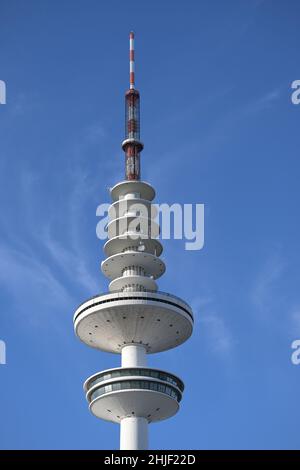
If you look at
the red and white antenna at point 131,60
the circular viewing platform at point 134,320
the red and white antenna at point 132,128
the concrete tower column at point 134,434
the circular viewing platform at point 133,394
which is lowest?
the concrete tower column at point 134,434

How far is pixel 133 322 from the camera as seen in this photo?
9731 centimetres

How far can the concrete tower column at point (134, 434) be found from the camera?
90.4 metres

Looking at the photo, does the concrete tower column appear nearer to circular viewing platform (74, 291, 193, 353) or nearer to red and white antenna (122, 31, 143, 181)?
circular viewing platform (74, 291, 193, 353)

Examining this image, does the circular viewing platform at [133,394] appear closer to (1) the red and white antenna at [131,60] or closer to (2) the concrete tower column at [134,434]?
(2) the concrete tower column at [134,434]

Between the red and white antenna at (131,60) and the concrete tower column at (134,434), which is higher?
the red and white antenna at (131,60)

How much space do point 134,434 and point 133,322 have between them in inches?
548

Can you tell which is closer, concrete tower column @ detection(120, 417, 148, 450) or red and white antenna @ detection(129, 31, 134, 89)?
concrete tower column @ detection(120, 417, 148, 450)

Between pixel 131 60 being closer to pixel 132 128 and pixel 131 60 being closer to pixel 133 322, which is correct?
pixel 132 128

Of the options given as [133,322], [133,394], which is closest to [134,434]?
[133,394]

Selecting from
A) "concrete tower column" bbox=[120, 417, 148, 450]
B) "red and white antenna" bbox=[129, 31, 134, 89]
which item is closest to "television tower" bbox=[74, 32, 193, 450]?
"concrete tower column" bbox=[120, 417, 148, 450]

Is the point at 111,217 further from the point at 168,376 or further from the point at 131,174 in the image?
the point at 168,376

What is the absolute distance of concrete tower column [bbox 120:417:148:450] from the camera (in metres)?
90.4

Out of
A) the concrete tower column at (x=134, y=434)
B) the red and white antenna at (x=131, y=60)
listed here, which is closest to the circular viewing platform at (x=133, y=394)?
the concrete tower column at (x=134, y=434)
